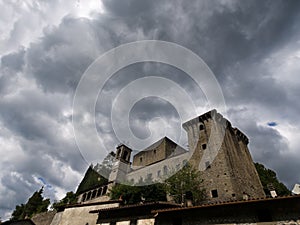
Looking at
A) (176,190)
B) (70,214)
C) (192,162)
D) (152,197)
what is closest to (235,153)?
(192,162)

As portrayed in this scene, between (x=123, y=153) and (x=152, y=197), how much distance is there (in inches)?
822

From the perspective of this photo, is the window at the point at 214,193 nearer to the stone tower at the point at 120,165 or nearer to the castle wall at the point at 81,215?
the castle wall at the point at 81,215

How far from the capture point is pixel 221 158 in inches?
979

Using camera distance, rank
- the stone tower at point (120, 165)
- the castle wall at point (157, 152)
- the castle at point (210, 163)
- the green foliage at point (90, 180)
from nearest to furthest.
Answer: the castle at point (210, 163), the stone tower at point (120, 165), the castle wall at point (157, 152), the green foliage at point (90, 180)

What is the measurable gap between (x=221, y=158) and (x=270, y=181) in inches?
564

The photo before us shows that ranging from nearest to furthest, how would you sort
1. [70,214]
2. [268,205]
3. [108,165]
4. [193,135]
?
[268,205]
[70,214]
[193,135]
[108,165]

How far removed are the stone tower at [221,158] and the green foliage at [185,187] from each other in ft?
4.20

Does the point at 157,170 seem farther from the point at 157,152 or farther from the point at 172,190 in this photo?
the point at 172,190

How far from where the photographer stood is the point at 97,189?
122ft

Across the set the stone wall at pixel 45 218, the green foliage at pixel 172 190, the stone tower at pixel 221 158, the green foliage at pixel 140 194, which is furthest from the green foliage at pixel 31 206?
the stone tower at pixel 221 158

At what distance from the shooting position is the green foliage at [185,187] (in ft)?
70.9

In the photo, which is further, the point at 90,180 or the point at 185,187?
the point at 90,180

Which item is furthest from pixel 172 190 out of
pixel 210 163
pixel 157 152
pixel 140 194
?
pixel 157 152

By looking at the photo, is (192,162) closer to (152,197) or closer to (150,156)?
(152,197)
